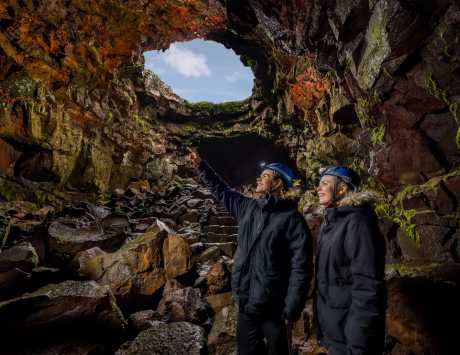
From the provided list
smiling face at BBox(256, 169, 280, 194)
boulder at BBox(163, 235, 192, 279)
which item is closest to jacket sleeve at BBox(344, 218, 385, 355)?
smiling face at BBox(256, 169, 280, 194)

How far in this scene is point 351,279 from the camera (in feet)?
6.44

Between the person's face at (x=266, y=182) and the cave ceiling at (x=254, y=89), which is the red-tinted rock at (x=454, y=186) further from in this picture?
the person's face at (x=266, y=182)

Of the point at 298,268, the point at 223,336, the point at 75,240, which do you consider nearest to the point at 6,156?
the point at 75,240

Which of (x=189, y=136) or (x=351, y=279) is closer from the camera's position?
(x=351, y=279)

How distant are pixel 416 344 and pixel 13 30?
16.3 metres

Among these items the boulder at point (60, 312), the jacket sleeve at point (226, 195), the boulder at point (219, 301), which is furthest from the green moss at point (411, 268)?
the boulder at point (60, 312)

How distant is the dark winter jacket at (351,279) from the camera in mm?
1769

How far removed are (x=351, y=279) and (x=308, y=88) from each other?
49.0ft

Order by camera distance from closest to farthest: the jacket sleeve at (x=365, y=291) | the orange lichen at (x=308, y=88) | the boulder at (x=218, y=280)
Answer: the jacket sleeve at (x=365, y=291), the boulder at (x=218, y=280), the orange lichen at (x=308, y=88)

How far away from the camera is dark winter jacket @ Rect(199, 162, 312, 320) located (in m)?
2.46

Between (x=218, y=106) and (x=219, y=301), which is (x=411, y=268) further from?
(x=218, y=106)

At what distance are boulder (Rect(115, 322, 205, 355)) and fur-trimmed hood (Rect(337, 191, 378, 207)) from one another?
268 cm

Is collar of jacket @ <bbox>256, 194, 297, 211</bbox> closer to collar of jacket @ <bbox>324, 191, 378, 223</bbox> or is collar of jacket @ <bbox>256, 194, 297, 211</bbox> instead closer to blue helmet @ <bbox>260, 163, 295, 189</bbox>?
blue helmet @ <bbox>260, 163, 295, 189</bbox>

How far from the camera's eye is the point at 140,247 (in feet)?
19.3
